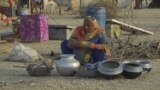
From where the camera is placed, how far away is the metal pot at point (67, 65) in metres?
9.67

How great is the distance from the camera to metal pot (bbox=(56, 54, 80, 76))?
31.7ft

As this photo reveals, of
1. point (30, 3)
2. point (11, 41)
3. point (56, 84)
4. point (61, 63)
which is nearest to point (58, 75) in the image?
point (61, 63)

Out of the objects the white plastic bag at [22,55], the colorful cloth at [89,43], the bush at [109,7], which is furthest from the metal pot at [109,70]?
the bush at [109,7]

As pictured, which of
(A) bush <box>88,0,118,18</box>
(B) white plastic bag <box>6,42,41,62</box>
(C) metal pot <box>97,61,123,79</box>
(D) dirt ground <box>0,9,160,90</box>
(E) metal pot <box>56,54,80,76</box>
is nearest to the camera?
(D) dirt ground <box>0,9,160,90</box>

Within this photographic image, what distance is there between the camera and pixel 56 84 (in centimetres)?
896

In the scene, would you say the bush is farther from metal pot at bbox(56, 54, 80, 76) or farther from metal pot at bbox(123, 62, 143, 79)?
metal pot at bbox(123, 62, 143, 79)

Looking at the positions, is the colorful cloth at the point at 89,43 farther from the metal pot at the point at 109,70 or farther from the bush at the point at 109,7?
the bush at the point at 109,7

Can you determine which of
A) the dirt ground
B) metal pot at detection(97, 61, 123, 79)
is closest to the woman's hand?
the dirt ground

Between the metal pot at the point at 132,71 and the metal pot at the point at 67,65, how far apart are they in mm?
826

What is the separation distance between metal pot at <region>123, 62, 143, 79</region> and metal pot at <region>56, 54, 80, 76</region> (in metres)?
0.83

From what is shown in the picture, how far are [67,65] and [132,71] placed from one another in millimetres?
1107

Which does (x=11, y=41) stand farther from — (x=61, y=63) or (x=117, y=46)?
(x=61, y=63)

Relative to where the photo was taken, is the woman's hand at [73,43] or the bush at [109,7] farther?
the bush at [109,7]

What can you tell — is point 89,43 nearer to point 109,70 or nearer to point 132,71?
point 109,70
